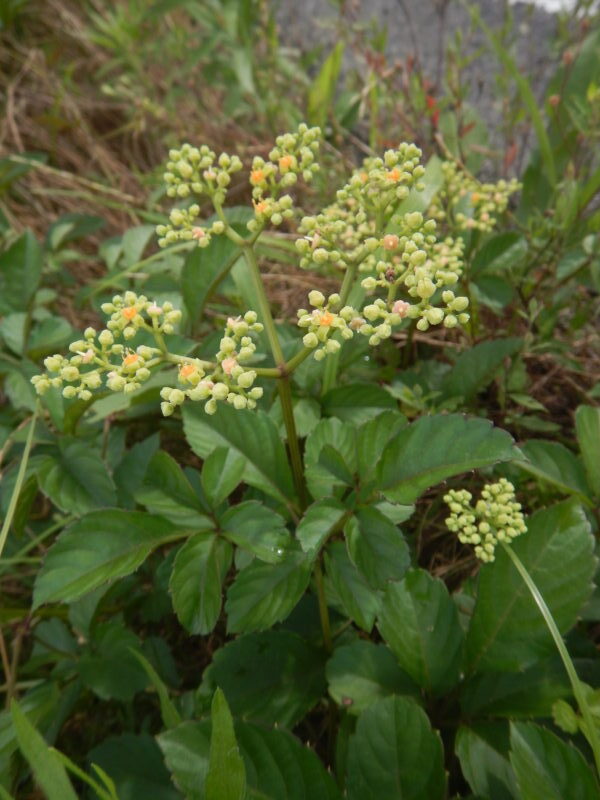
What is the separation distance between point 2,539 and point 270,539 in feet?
1.67

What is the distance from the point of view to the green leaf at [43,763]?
2.55 ft

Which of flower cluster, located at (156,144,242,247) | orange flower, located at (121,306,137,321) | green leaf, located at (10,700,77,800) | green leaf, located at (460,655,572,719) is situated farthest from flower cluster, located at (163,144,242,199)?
green leaf, located at (460,655,572,719)

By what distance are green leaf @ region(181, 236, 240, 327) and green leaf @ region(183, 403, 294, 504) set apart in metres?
0.30

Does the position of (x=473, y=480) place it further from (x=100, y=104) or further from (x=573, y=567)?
(x=100, y=104)

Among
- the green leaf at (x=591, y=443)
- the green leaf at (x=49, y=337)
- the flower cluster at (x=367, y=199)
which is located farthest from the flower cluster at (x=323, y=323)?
the green leaf at (x=49, y=337)

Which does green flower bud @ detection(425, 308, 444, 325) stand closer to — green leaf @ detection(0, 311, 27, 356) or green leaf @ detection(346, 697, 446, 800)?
green leaf @ detection(346, 697, 446, 800)

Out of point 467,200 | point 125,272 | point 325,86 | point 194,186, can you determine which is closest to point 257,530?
point 194,186

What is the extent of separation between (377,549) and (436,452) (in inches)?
6.2

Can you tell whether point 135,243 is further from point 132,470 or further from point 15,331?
point 132,470

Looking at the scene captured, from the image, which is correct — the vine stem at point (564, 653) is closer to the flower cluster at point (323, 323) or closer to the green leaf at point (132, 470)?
the flower cluster at point (323, 323)

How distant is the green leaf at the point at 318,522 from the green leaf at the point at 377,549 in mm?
24

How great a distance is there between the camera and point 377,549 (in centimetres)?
85

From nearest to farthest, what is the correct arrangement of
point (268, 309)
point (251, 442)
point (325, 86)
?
point (268, 309)
point (251, 442)
point (325, 86)

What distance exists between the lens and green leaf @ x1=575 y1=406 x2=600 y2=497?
3.57 ft
